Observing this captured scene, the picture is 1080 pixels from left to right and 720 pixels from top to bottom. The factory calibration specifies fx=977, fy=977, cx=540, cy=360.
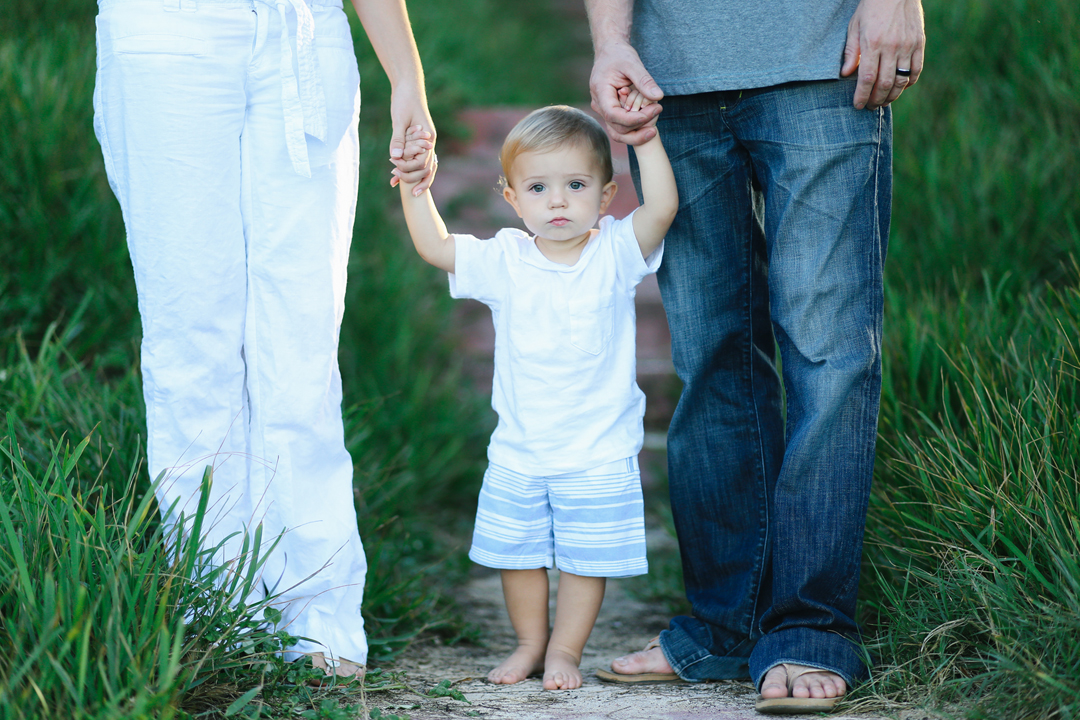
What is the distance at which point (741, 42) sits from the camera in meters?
1.86

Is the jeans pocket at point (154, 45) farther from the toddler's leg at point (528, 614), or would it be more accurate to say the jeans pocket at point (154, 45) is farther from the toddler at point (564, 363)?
the toddler's leg at point (528, 614)

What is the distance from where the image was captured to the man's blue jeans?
1837mm

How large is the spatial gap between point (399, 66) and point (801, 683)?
54.6 inches

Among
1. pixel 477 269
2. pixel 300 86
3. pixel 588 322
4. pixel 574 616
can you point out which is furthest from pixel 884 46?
pixel 574 616

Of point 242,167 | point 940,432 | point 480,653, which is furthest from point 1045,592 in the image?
point 242,167

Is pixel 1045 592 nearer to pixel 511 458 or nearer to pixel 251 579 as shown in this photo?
pixel 511 458

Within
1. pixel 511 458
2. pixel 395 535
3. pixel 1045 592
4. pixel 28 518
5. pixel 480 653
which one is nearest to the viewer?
pixel 28 518

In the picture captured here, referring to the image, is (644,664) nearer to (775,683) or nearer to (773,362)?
(775,683)

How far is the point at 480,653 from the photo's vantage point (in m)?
2.39

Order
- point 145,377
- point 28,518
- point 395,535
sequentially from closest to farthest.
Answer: point 28,518 → point 145,377 → point 395,535

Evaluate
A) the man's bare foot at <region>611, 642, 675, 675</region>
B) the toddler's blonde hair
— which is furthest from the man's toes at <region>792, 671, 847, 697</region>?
the toddler's blonde hair

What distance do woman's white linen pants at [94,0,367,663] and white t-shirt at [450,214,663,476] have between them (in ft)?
1.11

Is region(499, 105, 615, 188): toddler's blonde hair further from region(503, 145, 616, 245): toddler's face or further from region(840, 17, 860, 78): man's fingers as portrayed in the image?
region(840, 17, 860, 78): man's fingers

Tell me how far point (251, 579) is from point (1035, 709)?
1.29 m
